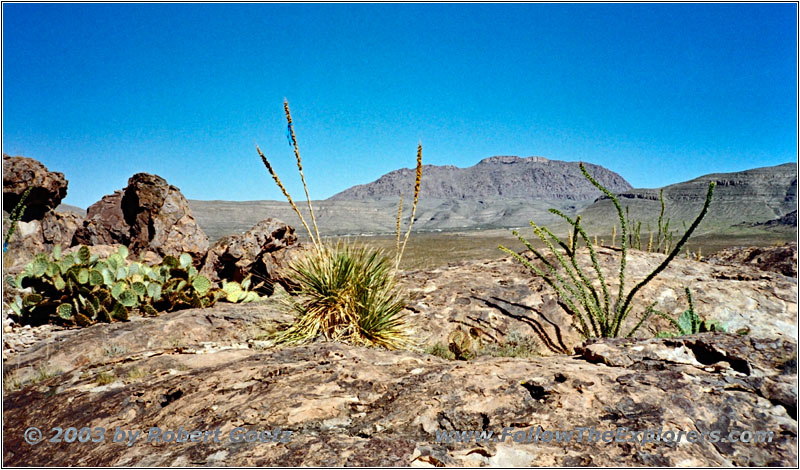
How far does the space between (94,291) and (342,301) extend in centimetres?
370

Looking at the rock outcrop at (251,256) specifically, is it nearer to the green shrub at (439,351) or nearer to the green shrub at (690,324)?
the green shrub at (439,351)

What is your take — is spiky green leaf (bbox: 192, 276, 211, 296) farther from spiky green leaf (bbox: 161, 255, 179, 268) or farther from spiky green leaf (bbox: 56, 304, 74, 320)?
spiky green leaf (bbox: 56, 304, 74, 320)

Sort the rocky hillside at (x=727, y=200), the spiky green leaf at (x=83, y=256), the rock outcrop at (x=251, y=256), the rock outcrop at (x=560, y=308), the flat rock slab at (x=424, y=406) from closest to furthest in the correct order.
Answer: the flat rock slab at (x=424, y=406) < the rock outcrop at (x=560, y=308) < the spiky green leaf at (x=83, y=256) < the rock outcrop at (x=251, y=256) < the rocky hillside at (x=727, y=200)

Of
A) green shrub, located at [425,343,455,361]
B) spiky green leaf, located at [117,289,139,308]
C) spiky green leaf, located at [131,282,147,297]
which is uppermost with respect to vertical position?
spiky green leaf, located at [131,282,147,297]

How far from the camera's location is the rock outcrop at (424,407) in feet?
7.27

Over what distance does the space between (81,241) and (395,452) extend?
1202cm

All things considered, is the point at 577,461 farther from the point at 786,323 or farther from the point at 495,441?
the point at 786,323

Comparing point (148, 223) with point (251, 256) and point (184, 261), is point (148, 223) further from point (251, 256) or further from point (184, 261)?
point (184, 261)

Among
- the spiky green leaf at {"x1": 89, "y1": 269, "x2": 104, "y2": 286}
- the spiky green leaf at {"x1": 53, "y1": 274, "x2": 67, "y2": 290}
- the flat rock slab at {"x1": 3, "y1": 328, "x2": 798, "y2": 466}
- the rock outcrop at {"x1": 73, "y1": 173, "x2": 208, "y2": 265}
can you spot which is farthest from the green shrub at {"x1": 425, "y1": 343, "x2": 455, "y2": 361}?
the rock outcrop at {"x1": 73, "y1": 173, "x2": 208, "y2": 265}

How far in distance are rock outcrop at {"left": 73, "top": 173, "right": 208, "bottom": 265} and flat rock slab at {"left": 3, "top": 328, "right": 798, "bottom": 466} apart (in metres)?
7.06

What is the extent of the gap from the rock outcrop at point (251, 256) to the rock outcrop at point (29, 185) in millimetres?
7062

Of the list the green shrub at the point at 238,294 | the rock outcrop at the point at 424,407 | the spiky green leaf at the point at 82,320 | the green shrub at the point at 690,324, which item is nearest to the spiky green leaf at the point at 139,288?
the spiky green leaf at the point at 82,320

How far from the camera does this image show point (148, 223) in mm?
10734

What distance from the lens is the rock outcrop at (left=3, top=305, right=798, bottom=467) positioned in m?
2.22
